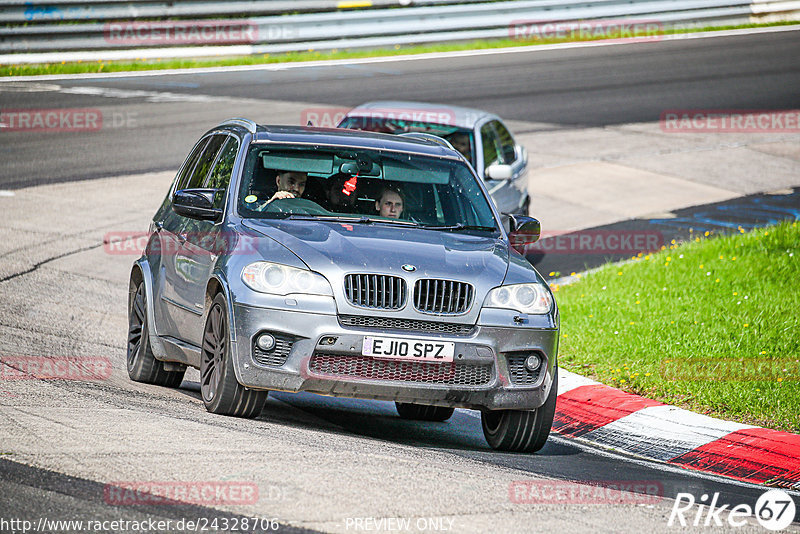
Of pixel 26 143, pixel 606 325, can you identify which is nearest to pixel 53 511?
pixel 606 325

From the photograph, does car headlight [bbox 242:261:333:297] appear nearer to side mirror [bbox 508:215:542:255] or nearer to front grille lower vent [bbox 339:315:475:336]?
front grille lower vent [bbox 339:315:475:336]

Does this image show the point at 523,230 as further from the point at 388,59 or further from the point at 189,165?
the point at 388,59

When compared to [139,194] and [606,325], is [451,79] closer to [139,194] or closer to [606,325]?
[139,194]

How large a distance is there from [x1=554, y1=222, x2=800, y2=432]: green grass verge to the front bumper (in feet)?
8.02

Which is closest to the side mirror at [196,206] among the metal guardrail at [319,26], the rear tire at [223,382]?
the rear tire at [223,382]

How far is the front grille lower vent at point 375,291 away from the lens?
6.79m

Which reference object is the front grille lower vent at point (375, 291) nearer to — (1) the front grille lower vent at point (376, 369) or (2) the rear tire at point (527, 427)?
(1) the front grille lower vent at point (376, 369)

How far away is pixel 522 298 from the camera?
7.12m

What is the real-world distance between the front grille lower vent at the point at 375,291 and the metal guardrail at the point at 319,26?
18902 millimetres

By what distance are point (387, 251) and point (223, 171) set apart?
5.75 ft

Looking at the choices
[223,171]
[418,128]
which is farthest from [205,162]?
[418,128]

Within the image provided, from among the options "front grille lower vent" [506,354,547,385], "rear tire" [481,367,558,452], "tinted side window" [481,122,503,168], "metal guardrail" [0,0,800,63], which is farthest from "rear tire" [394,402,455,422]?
"metal guardrail" [0,0,800,63]

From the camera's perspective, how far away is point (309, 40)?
93.7 feet

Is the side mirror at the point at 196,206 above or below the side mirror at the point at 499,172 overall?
above
